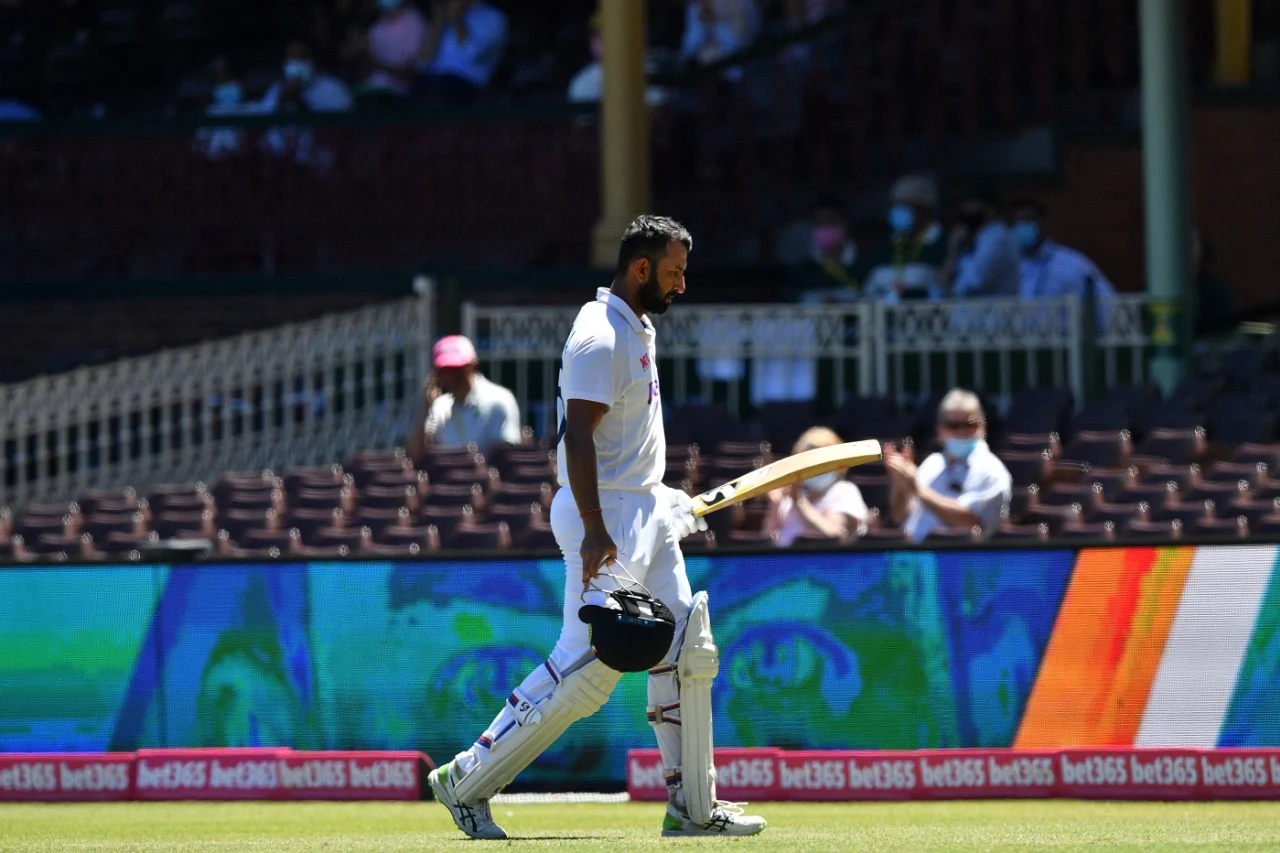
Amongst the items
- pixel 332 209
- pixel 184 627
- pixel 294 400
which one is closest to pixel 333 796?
pixel 184 627

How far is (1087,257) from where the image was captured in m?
19.0

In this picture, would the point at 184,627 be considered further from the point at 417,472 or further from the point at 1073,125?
the point at 1073,125

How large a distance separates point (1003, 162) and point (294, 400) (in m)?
5.86

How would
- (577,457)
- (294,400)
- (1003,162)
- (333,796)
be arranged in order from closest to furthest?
(577,457) < (333,796) < (294,400) < (1003,162)

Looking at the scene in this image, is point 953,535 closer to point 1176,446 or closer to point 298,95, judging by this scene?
point 1176,446

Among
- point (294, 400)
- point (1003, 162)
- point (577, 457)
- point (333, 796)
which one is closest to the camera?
point (577, 457)

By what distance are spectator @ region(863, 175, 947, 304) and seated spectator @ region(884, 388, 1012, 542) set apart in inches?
193

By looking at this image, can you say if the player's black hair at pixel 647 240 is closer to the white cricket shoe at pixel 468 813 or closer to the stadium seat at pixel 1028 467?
the white cricket shoe at pixel 468 813

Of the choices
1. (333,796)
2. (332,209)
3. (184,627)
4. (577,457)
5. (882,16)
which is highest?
(882,16)

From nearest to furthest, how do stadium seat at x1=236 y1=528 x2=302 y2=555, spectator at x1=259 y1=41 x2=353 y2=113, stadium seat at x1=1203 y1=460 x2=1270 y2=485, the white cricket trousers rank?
the white cricket trousers, stadium seat at x1=1203 y1=460 x2=1270 y2=485, stadium seat at x1=236 y1=528 x2=302 y2=555, spectator at x1=259 y1=41 x2=353 y2=113

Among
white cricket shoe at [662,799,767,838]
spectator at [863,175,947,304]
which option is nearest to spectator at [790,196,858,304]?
spectator at [863,175,947,304]

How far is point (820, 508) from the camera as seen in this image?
474 inches

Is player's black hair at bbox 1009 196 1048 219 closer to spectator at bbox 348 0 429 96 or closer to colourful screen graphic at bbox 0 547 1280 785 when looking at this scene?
spectator at bbox 348 0 429 96

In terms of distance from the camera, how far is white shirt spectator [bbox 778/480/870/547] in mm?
11914
